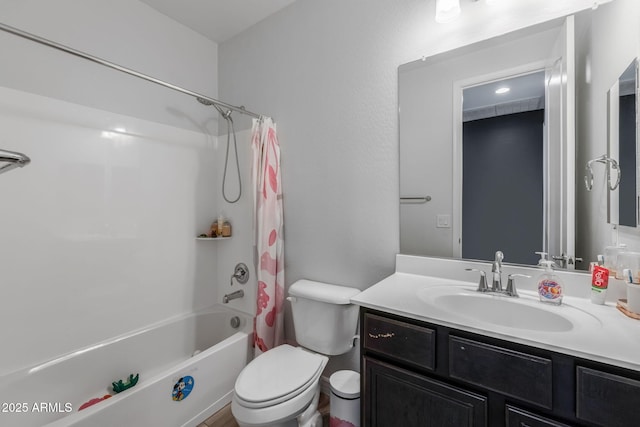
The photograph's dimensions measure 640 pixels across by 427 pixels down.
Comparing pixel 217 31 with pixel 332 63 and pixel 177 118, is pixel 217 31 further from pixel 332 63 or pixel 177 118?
pixel 332 63

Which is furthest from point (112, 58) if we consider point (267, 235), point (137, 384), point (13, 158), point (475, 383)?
point (475, 383)

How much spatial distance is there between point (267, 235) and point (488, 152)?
1.38 m

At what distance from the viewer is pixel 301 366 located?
56.7 inches

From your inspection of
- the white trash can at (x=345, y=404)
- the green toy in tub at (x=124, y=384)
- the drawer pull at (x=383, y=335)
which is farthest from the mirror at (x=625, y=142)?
the green toy in tub at (x=124, y=384)

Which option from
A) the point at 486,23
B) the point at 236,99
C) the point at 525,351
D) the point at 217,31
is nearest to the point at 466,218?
the point at 525,351

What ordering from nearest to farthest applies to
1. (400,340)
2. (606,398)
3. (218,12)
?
(606,398) → (400,340) → (218,12)

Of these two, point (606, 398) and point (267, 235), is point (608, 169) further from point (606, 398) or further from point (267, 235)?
point (267, 235)

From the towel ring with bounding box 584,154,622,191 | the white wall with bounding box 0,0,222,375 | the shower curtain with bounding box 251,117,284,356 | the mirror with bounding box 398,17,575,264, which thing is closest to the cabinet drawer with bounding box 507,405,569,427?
the mirror with bounding box 398,17,575,264

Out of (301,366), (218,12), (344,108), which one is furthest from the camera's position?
(218,12)

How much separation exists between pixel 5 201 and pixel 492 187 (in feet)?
8.12

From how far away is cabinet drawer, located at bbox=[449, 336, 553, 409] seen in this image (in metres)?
0.79

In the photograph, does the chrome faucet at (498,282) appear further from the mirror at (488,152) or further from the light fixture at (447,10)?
the light fixture at (447,10)

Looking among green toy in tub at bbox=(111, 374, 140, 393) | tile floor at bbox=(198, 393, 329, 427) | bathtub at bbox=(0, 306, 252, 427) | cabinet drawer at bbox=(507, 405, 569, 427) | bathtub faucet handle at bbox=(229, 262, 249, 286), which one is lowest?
tile floor at bbox=(198, 393, 329, 427)

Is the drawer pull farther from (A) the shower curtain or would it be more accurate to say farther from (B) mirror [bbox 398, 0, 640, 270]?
(A) the shower curtain
